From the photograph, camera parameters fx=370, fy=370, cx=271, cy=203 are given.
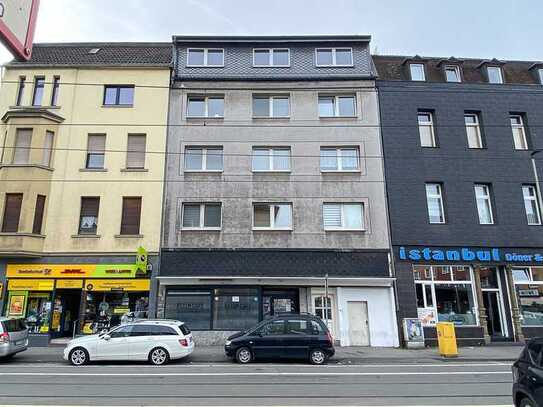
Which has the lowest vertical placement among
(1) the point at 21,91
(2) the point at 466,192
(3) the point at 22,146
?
(2) the point at 466,192

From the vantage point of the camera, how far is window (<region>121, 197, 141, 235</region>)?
18.0 metres

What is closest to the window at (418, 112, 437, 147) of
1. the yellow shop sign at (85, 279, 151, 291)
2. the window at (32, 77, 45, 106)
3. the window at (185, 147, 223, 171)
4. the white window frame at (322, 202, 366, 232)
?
the white window frame at (322, 202, 366, 232)

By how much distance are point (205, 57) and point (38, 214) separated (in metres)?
11.9

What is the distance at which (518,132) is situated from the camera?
19.9 m

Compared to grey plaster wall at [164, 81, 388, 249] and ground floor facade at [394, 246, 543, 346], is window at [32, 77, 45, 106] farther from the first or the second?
ground floor facade at [394, 246, 543, 346]

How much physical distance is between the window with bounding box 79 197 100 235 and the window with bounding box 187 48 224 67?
908cm

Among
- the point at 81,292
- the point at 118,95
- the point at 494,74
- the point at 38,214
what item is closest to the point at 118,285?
the point at 81,292

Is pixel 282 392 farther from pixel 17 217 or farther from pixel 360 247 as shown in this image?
pixel 17 217

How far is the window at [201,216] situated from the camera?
18.3m

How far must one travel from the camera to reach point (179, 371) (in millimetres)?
11086

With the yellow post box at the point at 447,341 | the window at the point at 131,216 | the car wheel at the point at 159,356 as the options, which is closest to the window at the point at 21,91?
the window at the point at 131,216

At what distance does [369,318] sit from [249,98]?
12716mm

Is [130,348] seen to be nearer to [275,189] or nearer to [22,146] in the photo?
[275,189]

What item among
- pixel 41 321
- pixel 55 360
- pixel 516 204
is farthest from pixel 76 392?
pixel 516 204
